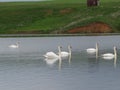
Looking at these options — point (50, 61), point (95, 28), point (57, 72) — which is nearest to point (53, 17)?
point (95, 28)

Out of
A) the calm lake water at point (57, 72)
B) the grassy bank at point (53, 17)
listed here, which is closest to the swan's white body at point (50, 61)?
the calm lake water at point (57, 72)

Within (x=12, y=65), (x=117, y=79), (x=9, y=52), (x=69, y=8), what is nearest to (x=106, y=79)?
(x=117, y=79)

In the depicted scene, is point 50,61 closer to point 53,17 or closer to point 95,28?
point 95,28

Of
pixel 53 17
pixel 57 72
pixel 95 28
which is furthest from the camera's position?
pixel 53 17

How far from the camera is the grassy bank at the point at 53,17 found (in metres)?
118

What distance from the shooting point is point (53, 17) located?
132 m

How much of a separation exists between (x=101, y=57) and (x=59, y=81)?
67.6ft

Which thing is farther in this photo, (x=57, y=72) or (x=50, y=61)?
(x=50, y=61)

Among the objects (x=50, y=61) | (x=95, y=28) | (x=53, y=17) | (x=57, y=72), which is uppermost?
(x=53, y=17)

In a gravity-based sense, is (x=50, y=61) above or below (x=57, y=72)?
below

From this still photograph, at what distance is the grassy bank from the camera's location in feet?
389

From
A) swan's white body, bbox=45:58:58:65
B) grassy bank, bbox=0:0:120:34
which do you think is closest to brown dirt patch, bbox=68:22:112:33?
grassy bank, bbox=0:0:120:34

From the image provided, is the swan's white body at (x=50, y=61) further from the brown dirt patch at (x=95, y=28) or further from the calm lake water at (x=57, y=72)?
the brown dirt patch at (x=95, y=28)

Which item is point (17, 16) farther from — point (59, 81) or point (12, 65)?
point (59, 81)
